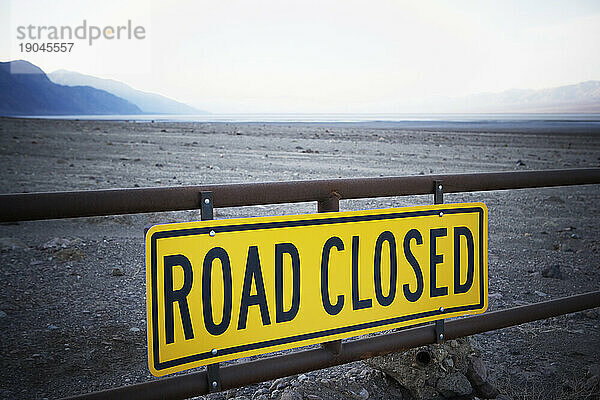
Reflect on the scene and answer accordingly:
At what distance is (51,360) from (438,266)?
2.36m

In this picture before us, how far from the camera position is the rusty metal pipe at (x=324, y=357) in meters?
2.12

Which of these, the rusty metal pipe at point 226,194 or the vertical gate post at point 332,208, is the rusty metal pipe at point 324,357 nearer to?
the vertical gate post at point 332,208

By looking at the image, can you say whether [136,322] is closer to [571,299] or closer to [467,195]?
[571,299]

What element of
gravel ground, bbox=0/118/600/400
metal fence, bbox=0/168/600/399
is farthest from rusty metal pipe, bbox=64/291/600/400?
gravel ground, bbox=0/118/600/400

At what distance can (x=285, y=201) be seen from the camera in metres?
2.33

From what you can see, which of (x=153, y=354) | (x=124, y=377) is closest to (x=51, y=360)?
(x=124, y=377)

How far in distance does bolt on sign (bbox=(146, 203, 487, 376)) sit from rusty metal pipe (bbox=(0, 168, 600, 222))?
3.5 inches

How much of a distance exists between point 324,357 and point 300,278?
38 centimetres

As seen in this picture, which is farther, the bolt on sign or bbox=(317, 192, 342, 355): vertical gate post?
bbox=(317, 192, 342, 355): vertical gate post

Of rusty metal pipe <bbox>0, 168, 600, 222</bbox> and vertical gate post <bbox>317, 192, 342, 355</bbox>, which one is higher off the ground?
rusty metal pipe <bbox>0, 168, 600, 222</bbox>

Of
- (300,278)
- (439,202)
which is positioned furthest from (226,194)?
(439,202)

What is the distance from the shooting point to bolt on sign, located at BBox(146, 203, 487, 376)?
6.95ft

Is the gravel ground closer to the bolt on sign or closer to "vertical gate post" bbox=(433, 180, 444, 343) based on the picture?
"vertical gate post" bbox=(433, 180, 444, 343)

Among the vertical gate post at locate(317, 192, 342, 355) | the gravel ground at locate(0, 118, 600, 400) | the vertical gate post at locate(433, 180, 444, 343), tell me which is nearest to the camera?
the vertical gate post at locate(317, 192, 342, 355)
